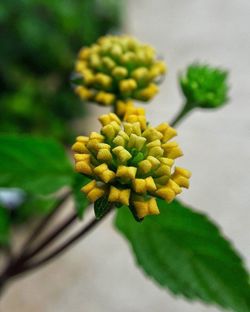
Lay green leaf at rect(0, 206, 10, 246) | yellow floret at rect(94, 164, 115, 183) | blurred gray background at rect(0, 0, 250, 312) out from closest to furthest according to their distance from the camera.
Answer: yellow floret at rect(94, 164, 115, 183), green leaf at rect(0, 206, 10, 246), blurred gray background at rect(0, 0, 250, 312)

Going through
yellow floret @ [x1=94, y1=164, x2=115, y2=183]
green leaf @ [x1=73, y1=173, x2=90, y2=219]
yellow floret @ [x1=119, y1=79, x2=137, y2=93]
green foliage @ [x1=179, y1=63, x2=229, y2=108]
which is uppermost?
green foliage @ [x1=179, y1=63, x2=229, y2=108]

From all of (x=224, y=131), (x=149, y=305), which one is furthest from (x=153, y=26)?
(x=149, y=305)

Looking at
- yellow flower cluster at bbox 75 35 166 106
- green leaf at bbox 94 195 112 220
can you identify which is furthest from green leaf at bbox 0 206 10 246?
green leaf at bbox 94 195 112 220

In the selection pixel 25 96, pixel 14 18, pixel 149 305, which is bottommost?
pixel 149 305

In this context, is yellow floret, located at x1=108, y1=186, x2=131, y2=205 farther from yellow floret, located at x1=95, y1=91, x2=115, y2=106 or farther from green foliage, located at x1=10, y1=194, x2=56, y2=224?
green foliage, located at x1=10, y1=194, x2=56, y2=224

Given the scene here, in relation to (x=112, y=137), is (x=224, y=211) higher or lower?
lower

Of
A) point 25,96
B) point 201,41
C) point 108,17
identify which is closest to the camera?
point 25,96

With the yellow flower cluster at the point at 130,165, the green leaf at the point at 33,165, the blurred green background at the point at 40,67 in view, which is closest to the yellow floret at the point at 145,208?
the yellow flower cluster at the point at 130,165

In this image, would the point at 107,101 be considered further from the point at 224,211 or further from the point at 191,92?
the point at 224,211
